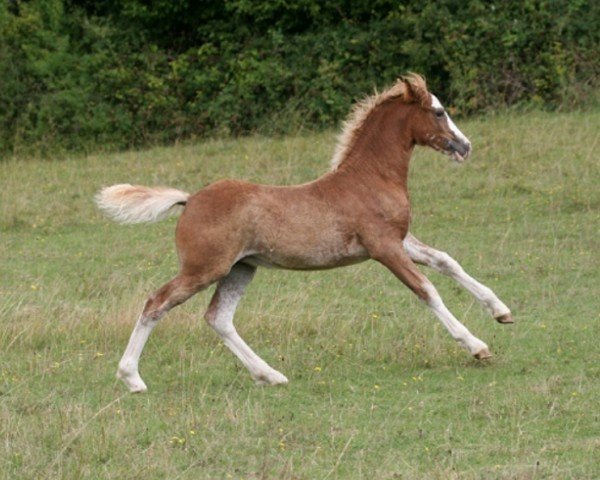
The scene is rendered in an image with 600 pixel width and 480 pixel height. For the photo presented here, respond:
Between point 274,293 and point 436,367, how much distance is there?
10.6 ft

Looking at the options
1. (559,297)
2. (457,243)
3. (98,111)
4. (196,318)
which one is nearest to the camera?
(196,318)

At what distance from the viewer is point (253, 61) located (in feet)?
73.6

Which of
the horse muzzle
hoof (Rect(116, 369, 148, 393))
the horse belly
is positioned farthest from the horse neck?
hoof (Rect(116, 369, 148, 393))

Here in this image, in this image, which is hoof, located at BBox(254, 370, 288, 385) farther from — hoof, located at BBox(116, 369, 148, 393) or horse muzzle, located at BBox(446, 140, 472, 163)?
horse muzzle, located at BBox(446, 140, 472, 163)

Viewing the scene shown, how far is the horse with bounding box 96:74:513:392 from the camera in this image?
8305 mm

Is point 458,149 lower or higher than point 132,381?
higher

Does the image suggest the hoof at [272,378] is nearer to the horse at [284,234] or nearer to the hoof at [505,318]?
the horse at [284,234]

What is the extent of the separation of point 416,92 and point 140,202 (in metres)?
2.06

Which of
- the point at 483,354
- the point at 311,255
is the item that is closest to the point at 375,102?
the point at 311,255

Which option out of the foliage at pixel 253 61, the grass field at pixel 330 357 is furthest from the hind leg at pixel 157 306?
the foliage at pixel 253 61

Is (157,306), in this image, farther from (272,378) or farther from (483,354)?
(483,354)

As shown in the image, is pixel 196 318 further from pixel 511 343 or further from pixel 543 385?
pixel 543 385

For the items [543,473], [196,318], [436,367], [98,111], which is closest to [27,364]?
[196,318]

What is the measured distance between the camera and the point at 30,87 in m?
23.1
